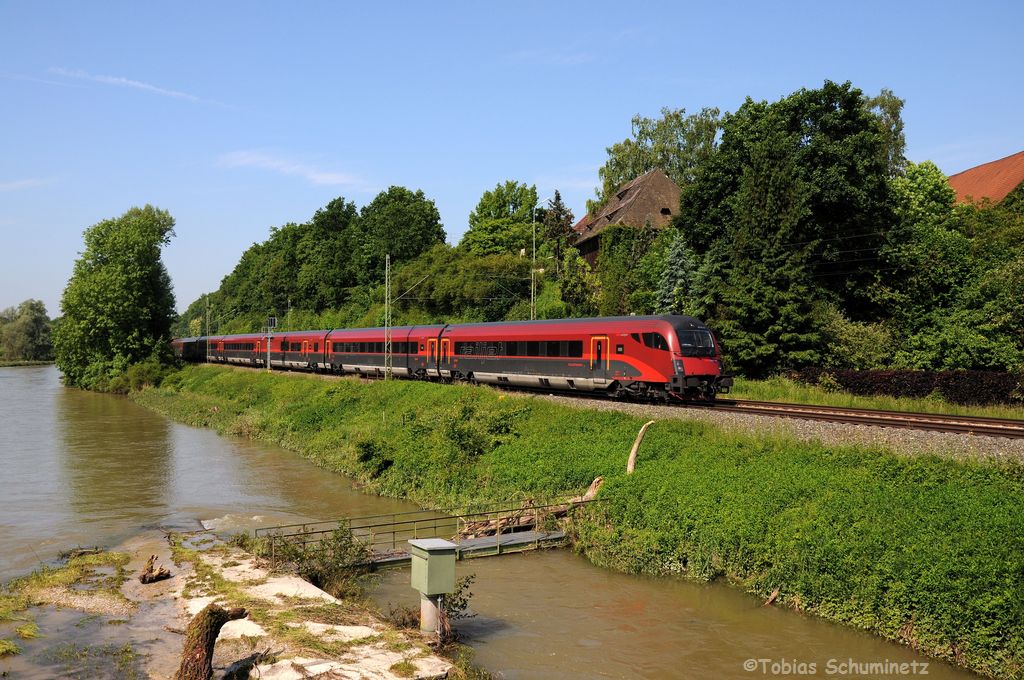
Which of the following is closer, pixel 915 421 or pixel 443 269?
pixel 915 421

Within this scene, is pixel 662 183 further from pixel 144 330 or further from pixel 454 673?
pixel 454 673

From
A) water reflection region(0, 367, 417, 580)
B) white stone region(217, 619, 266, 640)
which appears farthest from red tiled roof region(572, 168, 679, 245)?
white stone region(217, 619, 266, 640)

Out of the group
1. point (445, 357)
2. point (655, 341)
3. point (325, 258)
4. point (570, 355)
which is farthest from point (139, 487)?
point (325, 258)

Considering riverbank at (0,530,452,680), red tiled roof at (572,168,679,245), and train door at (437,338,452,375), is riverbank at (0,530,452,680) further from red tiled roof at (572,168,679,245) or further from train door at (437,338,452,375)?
red tiled roof at (572,168,679,245)

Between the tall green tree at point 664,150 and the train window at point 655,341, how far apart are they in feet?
155

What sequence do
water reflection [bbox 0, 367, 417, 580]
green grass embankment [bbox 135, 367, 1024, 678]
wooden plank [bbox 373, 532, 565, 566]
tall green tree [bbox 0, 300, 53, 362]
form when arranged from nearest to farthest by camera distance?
green grass embankment [bbox 135, 367, 1024, 678] < wooden plank [bbox 373, 532, 565, 566] < water reflection [bbox 0, 367, 417, 580] < tall green tree [bbox 0, 300, 53, 362]

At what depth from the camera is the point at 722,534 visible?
1552cm

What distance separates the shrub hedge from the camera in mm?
26906

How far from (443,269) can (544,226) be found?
1214 cm

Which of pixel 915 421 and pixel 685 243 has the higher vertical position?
pixel 685 243

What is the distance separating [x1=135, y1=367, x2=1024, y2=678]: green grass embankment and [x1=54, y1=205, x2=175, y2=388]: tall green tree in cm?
4818

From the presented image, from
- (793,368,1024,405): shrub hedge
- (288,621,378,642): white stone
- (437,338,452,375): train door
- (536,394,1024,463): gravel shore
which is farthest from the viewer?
(437,338,452,375): train door

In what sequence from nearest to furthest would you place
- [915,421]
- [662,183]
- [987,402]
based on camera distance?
[915,421] < [987,402] < [662,183]

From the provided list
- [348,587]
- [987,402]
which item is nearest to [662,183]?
[987,402]
